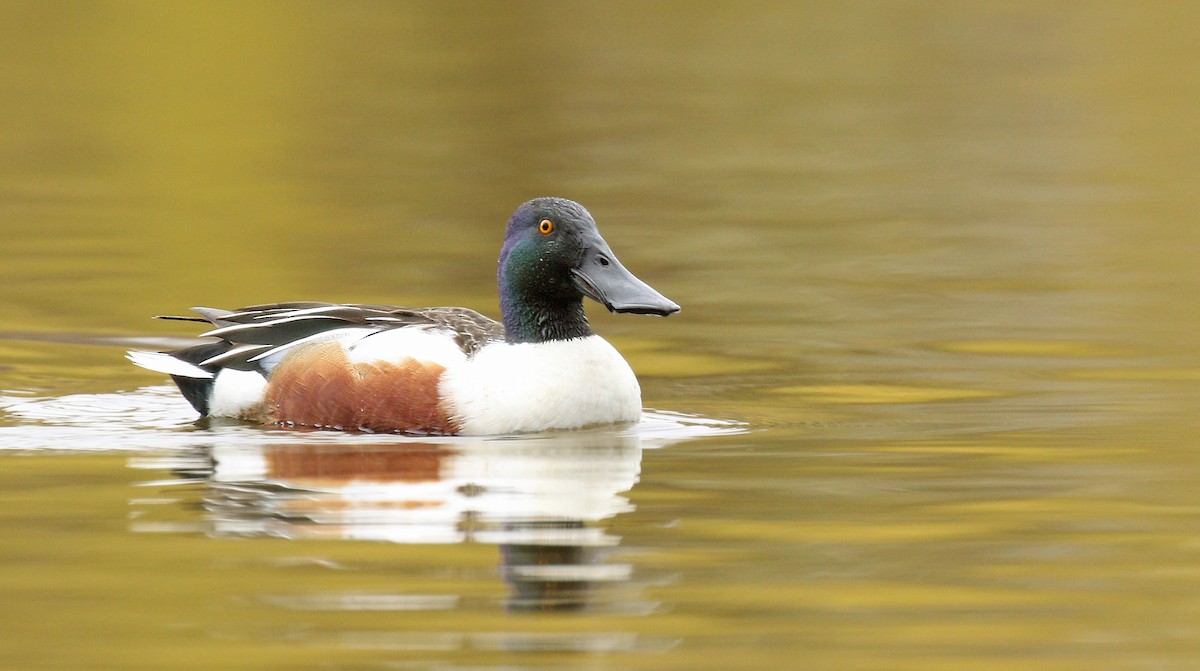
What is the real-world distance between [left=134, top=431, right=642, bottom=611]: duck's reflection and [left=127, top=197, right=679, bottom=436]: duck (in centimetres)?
23

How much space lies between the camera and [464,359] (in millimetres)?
8742

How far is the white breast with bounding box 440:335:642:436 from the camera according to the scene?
8.59 metres

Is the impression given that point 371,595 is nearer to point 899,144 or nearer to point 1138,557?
point 1138,557

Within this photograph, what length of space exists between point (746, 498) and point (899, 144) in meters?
15.0

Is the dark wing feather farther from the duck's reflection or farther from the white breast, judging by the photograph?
the duck's reflection

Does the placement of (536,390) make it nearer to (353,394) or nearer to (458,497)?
(353,394)

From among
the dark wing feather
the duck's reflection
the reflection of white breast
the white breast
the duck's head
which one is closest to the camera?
the duck's reflection

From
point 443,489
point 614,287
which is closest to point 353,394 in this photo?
point 614,287

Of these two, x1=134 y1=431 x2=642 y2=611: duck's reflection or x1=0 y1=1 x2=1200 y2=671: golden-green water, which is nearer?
x1=0 y1=1 x2=1200 y2=671: golden-green water

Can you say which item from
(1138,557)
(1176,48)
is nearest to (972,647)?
(1138,557)

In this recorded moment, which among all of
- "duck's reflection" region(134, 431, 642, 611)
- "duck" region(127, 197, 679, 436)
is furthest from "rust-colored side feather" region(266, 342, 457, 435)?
"duck's reflection" region(134, 431, 642, 611)

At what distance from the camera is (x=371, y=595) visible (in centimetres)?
573

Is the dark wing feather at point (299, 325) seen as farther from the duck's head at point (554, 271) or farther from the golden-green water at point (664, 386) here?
the golden-green water at point (664, 386)

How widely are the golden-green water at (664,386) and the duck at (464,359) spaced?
0.24 meters
